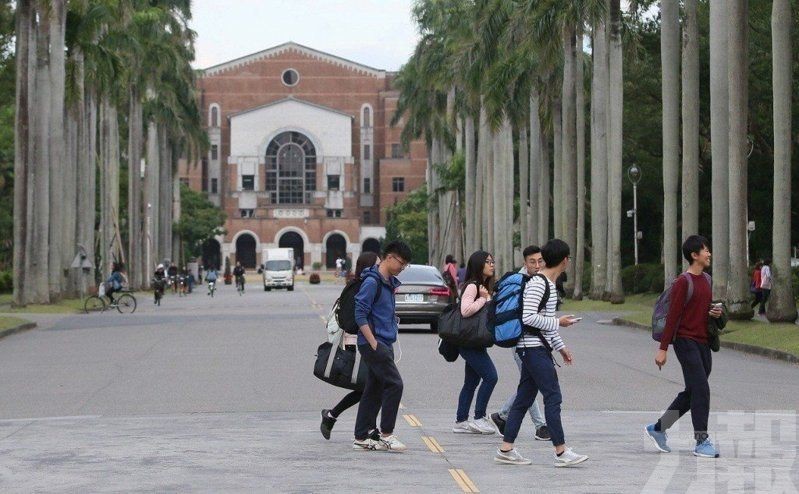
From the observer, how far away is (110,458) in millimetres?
→ 12102

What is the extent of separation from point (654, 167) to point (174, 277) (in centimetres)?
2755

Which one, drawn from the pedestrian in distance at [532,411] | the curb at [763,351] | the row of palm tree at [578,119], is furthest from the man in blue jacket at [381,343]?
the row of palm tree at [578,119]

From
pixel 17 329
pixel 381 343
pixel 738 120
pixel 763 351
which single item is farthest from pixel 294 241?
pixel 381 343

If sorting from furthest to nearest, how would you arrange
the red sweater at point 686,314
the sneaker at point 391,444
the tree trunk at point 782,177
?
the tree trunk at point 782,177 < the sneaker at point 391,444 < the red sweater at point 686,314

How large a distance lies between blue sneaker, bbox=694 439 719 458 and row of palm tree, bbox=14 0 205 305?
35.4 m

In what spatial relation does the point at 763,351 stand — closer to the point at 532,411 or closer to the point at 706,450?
the point at 532,411

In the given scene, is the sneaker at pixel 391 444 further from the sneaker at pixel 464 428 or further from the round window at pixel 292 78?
the round window at pixel 292 78

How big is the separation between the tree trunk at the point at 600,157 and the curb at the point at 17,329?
67.1 ft

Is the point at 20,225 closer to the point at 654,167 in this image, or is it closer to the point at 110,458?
the point at 654,167

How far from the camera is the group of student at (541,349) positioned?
11.6 metres

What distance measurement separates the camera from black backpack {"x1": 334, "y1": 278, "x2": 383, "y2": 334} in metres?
12.6

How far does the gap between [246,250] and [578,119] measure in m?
94.3

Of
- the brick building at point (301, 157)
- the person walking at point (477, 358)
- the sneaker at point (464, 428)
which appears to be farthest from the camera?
the brick building at point (301, 157)

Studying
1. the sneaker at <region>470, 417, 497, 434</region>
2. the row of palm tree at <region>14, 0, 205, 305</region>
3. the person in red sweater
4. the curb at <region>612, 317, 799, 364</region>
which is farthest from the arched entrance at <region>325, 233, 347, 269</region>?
the person in red sweater
